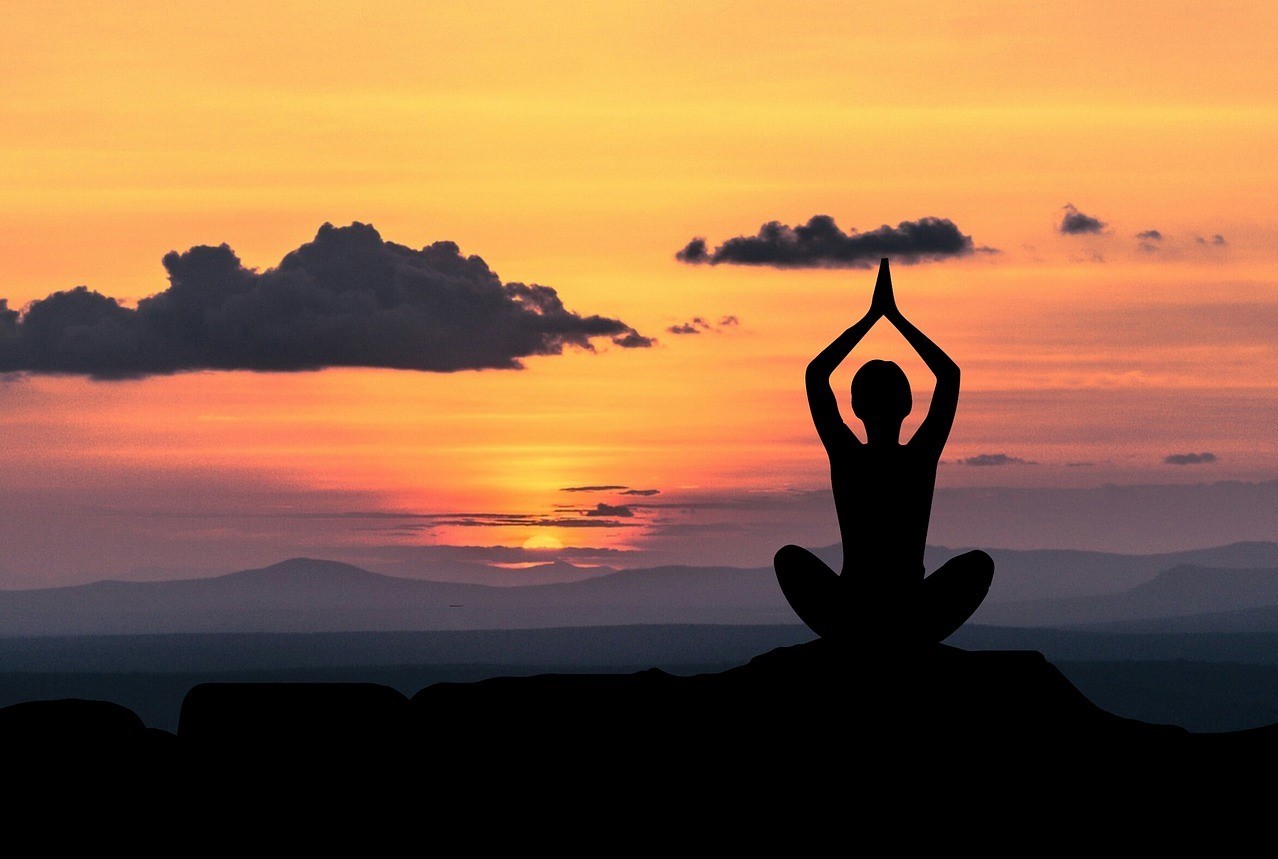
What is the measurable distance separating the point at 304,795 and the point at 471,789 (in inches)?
50.8

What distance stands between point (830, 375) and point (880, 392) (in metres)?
0.44

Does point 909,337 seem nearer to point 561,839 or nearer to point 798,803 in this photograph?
point 798,803

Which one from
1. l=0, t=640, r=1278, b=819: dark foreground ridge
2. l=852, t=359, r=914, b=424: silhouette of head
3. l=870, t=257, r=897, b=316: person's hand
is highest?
l=870, t=257, r=897, b=316: person's hand

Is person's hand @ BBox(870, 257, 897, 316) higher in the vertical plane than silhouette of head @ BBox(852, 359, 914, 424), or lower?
higher

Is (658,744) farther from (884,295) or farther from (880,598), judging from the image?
(884,295)

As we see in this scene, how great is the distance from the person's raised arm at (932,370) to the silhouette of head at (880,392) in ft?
0.80

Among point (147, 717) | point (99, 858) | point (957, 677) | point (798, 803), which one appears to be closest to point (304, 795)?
point (99, 858)

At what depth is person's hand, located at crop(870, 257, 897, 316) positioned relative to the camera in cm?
1520

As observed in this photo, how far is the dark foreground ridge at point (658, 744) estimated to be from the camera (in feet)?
46.3

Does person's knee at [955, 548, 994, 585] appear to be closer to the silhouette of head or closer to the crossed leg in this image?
the crossed leg

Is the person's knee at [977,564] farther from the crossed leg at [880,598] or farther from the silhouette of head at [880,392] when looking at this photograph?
the silhouette of head at [880,392]

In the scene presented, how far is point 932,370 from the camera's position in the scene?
1514 centimetres

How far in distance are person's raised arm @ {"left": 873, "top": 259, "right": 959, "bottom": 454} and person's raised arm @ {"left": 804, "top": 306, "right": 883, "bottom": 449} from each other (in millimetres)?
145

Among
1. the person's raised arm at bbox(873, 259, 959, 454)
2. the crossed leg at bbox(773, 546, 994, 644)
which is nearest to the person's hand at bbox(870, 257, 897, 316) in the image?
the person's raised arm at bbox(873, 259, 959, 454)
